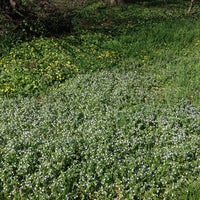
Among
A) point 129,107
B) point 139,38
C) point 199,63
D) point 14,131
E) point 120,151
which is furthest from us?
point 139,38

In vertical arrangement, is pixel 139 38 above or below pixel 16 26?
below

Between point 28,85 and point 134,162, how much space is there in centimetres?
408

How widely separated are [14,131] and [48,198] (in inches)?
71.2

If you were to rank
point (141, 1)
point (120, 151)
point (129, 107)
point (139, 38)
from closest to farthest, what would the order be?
point (120, 151) < point (129, 107) < point (139, 38) < point (141, 1)

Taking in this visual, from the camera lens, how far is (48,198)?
4.24 m

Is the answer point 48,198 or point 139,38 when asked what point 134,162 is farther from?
point 139,38

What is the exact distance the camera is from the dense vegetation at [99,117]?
4.46 metres

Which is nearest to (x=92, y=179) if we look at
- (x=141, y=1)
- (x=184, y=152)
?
(x=184, y=152)

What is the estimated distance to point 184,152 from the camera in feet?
16.1

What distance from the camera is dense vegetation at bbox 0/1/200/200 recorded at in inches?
176

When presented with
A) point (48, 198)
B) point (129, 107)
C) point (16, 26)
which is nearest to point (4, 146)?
point (48, 198)

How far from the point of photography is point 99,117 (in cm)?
605

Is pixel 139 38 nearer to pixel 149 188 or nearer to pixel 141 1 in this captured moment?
pixel 149 188

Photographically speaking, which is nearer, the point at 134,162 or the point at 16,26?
the point at 134,162
